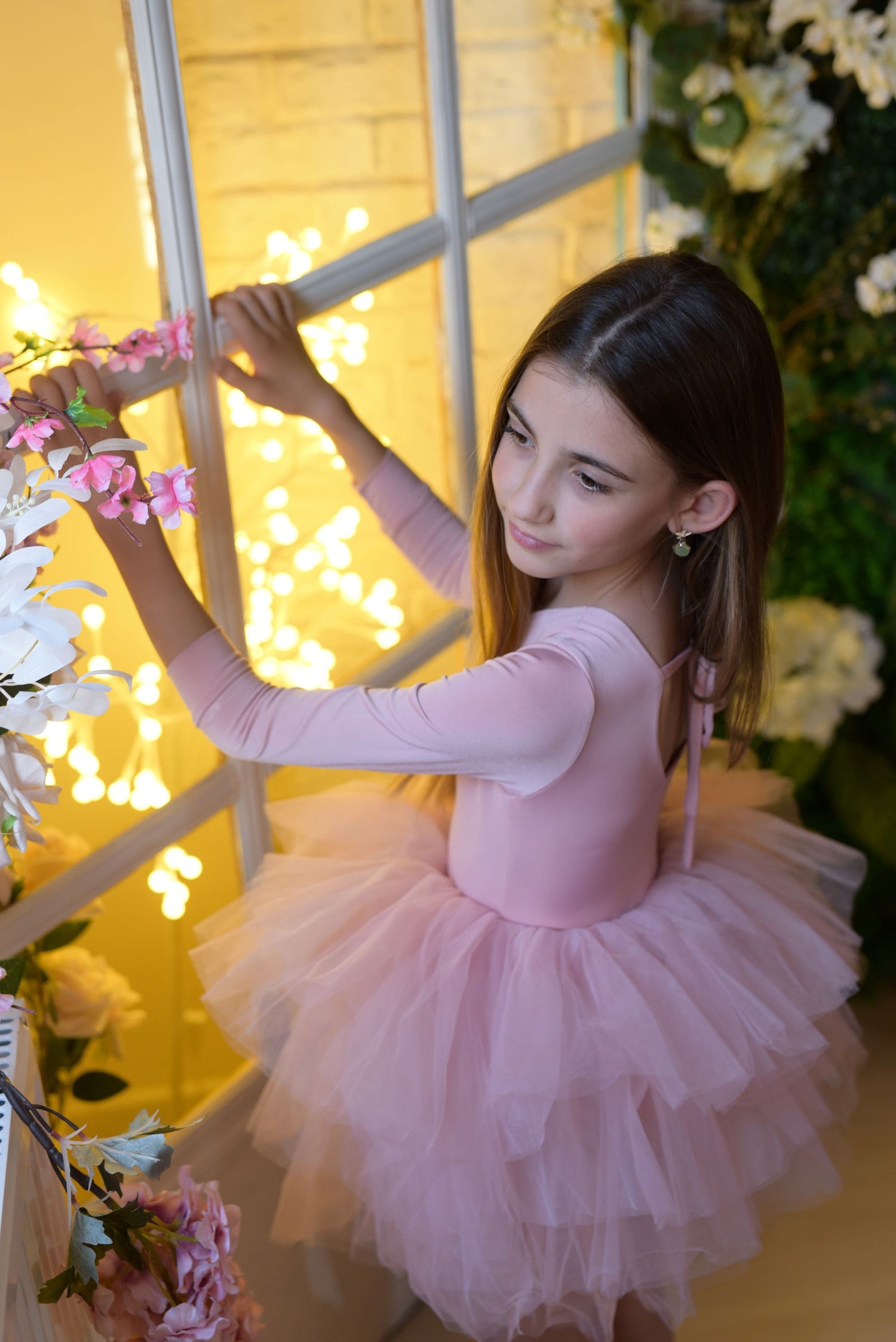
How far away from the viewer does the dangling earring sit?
3.72 ft

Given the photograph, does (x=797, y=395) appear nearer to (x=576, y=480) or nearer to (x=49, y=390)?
(x=576, y=480)

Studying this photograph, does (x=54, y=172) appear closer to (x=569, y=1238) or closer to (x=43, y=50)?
(x=43, y=50)

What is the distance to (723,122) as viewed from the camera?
68.1 inches

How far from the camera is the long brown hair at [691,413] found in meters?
1.07

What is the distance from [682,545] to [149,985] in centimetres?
72

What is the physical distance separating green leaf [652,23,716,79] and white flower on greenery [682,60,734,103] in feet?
0.04

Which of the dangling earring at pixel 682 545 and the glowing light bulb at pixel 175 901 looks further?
the glowing light bulb at pixel 175 901

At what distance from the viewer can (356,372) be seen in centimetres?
145

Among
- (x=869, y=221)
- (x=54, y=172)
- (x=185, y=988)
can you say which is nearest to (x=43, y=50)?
(x=54, y=172)

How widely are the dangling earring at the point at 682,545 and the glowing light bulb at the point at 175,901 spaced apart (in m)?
0.63

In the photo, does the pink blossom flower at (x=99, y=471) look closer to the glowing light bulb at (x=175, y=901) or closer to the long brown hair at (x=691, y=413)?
the long brown hair at (x=691, y=413)

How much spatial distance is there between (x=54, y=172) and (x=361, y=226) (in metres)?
0.43

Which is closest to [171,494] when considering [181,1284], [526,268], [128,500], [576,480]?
[128,500]

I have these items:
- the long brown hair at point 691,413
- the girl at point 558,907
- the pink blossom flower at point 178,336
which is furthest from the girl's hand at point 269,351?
the long brown hair at point 691,413
